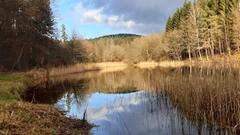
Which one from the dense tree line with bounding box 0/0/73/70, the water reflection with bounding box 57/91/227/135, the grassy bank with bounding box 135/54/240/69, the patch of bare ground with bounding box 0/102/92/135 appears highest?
the dense tree line with bounding box 0/0/73/70

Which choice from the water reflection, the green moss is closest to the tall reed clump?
the water reflection

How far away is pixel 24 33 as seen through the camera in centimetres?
4231

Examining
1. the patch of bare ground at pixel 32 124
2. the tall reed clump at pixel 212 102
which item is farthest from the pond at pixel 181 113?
the patch of bare ground at pixel 32 124

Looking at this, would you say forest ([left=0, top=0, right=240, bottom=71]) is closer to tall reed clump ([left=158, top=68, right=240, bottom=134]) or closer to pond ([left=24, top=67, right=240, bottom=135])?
pond ([left=24, top=67, right=240, bottom=135])

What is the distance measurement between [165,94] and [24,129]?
931cm

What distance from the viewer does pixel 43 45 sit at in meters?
45.9

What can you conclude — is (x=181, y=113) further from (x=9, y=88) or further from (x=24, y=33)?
(x=24, y=33)

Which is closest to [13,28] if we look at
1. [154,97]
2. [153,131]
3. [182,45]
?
[154,97]

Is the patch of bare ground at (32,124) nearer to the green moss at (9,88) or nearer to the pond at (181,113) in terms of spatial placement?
the pond at (181,113)

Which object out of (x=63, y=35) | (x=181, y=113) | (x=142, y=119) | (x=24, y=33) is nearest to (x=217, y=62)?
(x=181, y=113)

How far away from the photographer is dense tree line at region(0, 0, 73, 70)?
129ft

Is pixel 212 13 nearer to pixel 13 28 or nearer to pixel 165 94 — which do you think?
pixel 13 28

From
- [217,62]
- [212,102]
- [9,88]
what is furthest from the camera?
[217,62]

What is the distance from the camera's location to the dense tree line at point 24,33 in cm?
3944
